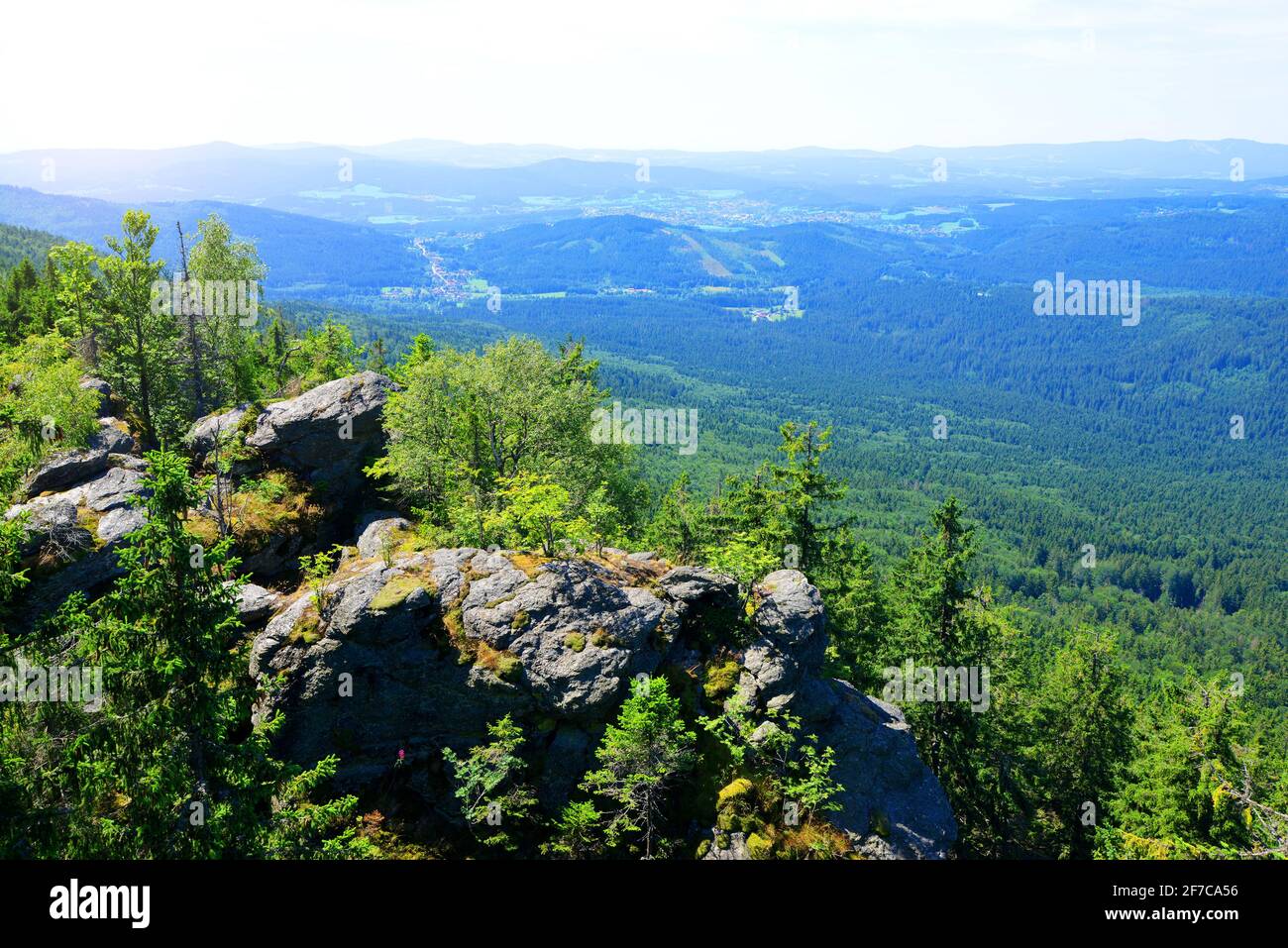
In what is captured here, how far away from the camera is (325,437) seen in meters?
36.7

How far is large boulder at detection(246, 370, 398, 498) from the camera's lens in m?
36.3

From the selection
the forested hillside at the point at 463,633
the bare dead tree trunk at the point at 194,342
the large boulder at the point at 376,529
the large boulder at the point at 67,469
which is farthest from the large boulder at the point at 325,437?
the bare dead tree trunk at the point at 194,342

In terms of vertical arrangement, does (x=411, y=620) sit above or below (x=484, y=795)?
above

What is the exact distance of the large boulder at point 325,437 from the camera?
36344 mm

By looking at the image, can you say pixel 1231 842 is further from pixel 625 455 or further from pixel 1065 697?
pixel 625 455

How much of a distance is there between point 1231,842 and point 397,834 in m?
34.0

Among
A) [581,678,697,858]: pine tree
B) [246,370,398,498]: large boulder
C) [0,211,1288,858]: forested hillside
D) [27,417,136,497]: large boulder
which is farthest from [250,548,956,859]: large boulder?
[27,417,136,497]: large boulder

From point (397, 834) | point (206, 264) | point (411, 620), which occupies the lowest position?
point (397, 834)

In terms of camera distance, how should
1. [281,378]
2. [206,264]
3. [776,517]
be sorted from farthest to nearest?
[281,378] < [206,264] < [776,517]

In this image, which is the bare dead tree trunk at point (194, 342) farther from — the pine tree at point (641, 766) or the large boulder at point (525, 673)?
the pine tree at point (641, 766)

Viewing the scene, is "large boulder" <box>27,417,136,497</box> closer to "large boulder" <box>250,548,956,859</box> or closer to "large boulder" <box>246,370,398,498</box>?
"large boulder" <box>246,370,398,498</box>
